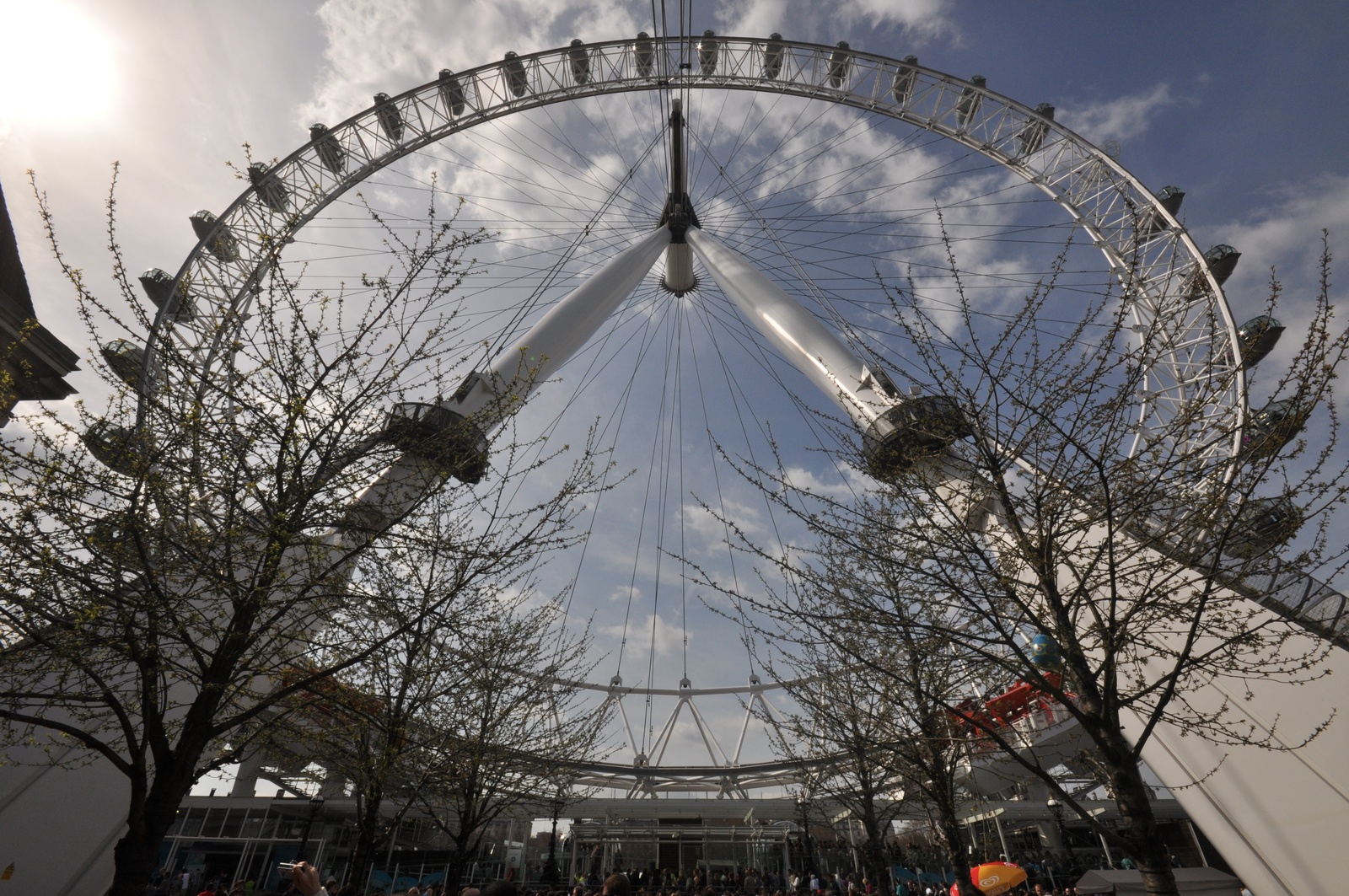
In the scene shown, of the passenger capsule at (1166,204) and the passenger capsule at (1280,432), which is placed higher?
the passenger capsule at (1166,204)

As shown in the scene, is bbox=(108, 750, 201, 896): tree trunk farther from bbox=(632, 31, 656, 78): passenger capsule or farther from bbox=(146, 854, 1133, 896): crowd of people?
bbox=(632, 31, 656, 78): passenger capsule

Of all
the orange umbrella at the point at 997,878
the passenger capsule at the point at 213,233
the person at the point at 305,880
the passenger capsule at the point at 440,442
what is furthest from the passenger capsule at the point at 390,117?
the orange umbrella at the point at 997,878

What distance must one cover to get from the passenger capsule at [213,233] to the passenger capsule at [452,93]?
8660 millimetres

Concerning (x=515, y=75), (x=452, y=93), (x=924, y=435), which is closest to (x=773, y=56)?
(x=515, y=75)

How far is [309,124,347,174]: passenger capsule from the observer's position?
22.3 metres

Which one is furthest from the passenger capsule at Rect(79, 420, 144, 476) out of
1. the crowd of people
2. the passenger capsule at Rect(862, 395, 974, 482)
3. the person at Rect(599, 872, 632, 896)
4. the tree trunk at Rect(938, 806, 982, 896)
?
the tree trunk at Rect(938, 806, 982, 896)

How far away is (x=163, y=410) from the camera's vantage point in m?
6.02

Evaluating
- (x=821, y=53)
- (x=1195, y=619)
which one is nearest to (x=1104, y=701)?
(x=1195, y=619)

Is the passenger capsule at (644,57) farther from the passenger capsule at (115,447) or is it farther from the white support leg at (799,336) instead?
the passenger capsule at (115,447)

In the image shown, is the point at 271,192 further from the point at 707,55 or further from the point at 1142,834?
the point at 1142,834

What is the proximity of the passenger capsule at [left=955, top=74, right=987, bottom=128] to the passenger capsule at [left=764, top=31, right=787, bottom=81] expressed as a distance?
6.58 metres

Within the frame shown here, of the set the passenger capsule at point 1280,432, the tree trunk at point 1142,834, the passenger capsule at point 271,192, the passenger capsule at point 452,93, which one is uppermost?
the passenger capsule at point 452,93

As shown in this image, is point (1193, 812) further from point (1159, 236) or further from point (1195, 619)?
point (1159, 236)

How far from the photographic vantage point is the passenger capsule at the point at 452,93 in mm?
23031
